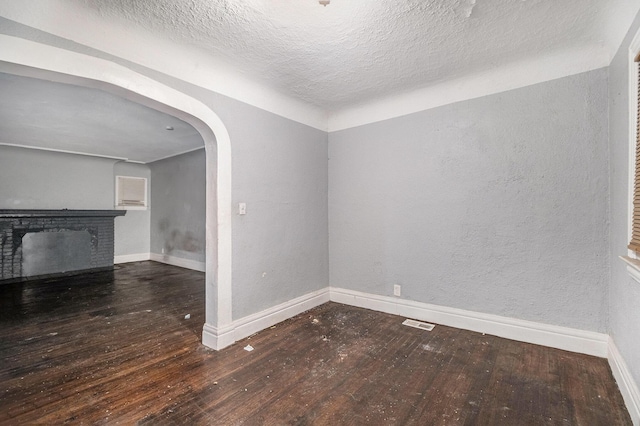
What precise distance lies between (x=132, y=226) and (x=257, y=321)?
18.0ft

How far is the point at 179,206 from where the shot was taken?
6.27 m

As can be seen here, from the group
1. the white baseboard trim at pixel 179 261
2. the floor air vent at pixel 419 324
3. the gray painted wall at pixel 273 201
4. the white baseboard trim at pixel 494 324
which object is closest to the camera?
the white baseboard trim at pixel 494 324

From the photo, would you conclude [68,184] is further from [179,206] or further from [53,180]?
[179,206]

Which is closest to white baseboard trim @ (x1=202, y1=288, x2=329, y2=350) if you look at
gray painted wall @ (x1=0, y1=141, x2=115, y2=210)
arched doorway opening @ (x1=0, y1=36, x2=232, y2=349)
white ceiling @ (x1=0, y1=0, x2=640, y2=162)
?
arched doorway opening @ (x1=0, y1=36, x2=232, y2=349)

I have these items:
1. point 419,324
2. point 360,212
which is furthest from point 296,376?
point 360,212

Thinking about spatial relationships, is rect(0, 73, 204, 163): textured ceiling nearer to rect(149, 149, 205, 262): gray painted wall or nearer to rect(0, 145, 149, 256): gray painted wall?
rect(149, 149, 205, 262): gray painted wall

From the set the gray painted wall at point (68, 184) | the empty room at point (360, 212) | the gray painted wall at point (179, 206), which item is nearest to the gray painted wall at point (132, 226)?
the gray painted wall at point (68, 184)

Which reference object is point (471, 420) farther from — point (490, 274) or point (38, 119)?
point (38, 119)

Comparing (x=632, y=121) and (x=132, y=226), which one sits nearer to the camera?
(x=632, y=121)

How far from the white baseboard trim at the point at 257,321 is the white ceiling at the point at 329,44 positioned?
6.78 ft

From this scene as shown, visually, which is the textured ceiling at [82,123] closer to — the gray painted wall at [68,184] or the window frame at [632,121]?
the gray painted wall at [68,184]

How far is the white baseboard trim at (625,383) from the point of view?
5.06 feet

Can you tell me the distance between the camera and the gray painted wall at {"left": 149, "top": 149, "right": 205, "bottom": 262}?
5773 millimetres

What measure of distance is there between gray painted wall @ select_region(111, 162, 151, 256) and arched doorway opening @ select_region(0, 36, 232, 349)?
17.3 feet
